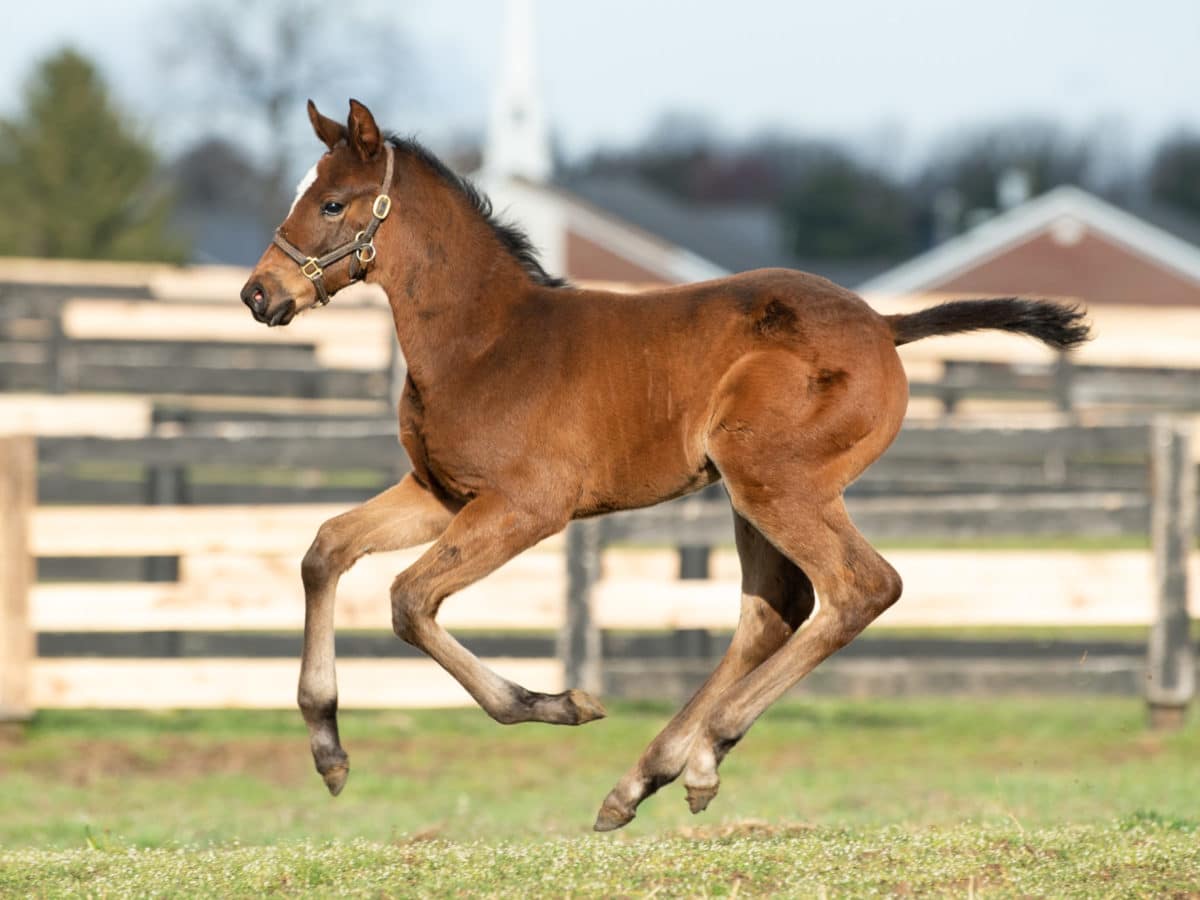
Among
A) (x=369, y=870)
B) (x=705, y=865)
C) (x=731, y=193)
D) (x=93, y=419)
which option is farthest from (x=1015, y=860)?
(x=731, y=193)

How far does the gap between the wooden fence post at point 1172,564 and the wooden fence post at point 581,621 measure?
10.2ft

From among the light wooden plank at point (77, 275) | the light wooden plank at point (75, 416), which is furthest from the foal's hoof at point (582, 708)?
the light wooden plank at point (77, 275)

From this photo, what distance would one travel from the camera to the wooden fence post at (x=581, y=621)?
369 inches

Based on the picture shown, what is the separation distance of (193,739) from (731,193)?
8081 cm

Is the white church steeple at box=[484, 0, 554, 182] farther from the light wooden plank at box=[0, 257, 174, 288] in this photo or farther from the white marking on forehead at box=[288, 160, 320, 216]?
the white marking on forehead at box=[288, 160, 320, 216]

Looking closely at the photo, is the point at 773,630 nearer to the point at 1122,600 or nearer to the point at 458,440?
the point at 458,440

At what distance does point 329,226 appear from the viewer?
515 centimetres

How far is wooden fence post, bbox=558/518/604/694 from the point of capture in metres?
9.38

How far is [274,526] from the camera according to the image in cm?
941

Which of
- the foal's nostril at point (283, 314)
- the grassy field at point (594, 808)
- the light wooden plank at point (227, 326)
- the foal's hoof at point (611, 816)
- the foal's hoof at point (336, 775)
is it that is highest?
the foal's nostril at point (283, 314)

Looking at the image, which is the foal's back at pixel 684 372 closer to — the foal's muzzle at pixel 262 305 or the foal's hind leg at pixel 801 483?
the foal's hind leg at pixel 801 483

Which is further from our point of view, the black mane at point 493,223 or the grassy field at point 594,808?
the black mane at point 493,223

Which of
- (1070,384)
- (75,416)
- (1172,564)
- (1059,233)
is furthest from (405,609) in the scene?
(1059,233)

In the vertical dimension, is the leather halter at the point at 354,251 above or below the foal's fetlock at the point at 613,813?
above
